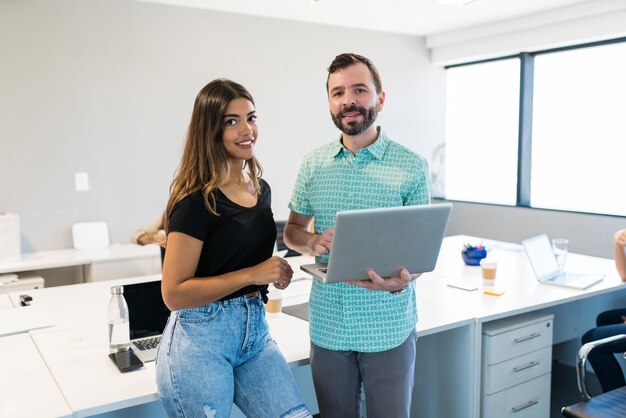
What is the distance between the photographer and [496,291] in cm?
270

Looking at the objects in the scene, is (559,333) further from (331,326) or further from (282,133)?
(282,133)

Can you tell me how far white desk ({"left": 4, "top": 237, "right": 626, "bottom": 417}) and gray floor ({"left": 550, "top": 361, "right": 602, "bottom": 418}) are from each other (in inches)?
13.0

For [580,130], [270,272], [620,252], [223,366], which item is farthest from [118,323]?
[580,130]

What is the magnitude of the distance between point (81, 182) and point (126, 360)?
9.34ft

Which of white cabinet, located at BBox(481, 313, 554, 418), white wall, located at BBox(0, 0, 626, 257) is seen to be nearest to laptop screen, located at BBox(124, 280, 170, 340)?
white cabinet, located at BBox(481, 313, 554, 418)

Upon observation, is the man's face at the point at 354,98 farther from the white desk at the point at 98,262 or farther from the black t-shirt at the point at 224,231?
the white desk at the point at 98,262

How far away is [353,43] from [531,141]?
76.5 inches

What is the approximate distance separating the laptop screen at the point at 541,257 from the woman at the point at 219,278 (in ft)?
5.55

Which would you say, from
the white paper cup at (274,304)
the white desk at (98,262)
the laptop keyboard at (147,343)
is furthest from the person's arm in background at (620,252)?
the white desk at (98,262)

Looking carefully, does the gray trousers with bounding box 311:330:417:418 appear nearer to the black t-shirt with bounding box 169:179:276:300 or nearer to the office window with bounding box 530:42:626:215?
the black t-shirt with bounding box 169:179:276:300

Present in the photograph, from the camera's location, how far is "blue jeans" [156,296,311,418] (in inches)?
58.3

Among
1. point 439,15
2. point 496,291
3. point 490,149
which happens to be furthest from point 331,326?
point 490,149

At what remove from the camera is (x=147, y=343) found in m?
2.02

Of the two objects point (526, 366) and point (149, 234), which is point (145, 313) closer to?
point (526, 366)
